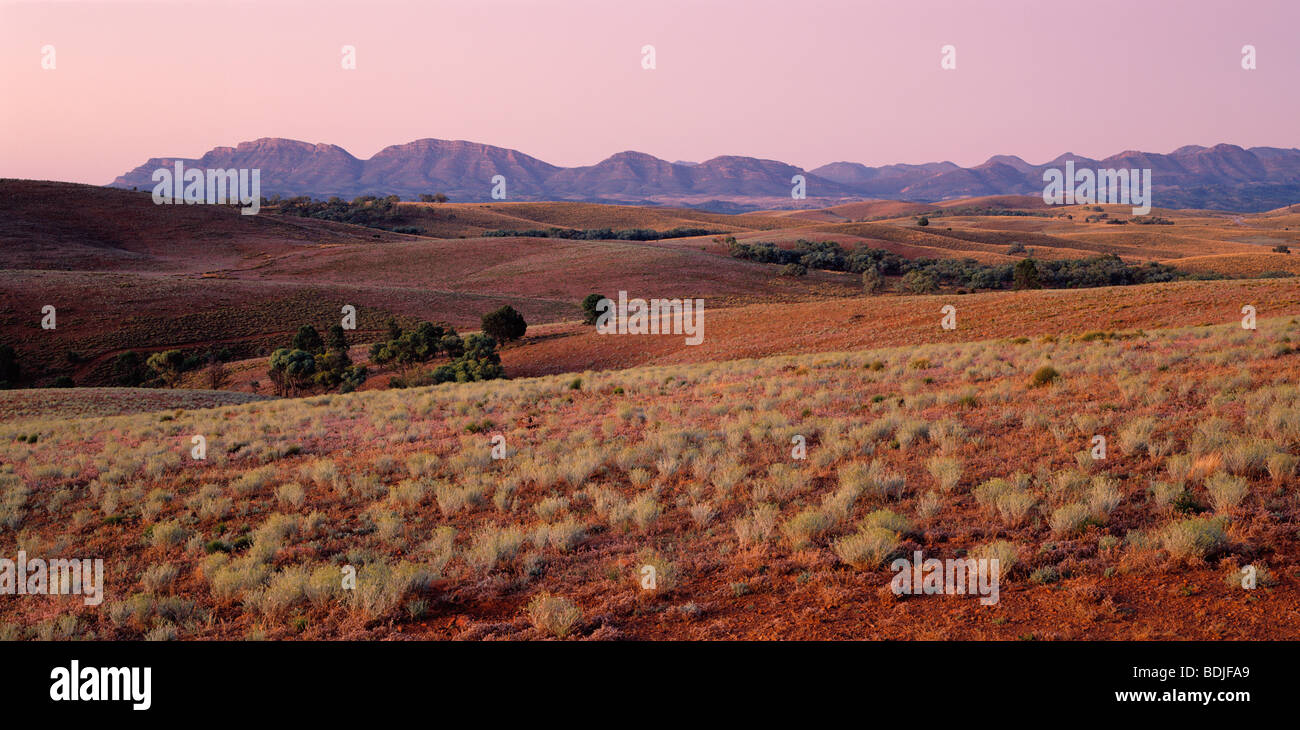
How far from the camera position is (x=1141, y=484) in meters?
8.69

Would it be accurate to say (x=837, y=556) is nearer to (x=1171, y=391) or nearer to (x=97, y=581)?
(x=97, y=581)

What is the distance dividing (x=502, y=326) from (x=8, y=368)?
31744 millimetres

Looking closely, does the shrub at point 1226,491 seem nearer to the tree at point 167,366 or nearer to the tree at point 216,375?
the tree at point 216,375

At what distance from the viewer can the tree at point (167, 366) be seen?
47594 mm

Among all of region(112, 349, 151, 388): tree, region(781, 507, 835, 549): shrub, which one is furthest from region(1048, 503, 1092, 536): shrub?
region(112, 349, 151, 388): tree

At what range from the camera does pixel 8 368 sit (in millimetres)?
46625

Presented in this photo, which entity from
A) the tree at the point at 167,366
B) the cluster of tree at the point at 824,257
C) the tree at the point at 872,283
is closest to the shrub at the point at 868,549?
the tree at the point at 167,366

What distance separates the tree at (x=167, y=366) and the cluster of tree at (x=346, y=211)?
93.2 m

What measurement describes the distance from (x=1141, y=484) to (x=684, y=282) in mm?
70867

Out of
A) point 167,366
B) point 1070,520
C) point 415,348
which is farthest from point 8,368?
point 1070,520

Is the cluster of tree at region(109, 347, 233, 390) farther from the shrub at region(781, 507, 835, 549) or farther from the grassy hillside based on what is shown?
the shrub at region(781, 507, 835, 549)

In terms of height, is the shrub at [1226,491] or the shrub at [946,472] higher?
the shrub at [1226,491]

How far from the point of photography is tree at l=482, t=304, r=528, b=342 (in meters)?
48.0

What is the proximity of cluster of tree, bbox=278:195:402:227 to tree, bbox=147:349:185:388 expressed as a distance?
3670 inches
